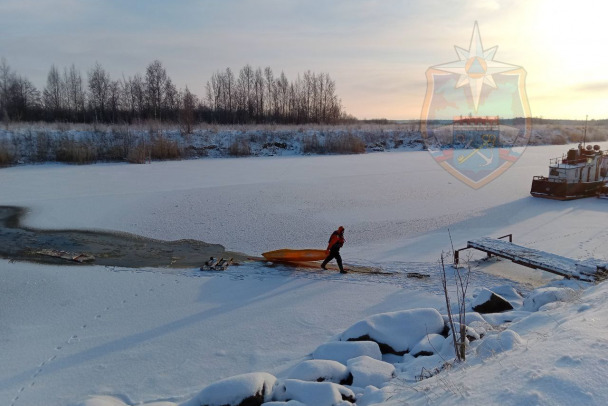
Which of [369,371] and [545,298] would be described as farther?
[545,298]

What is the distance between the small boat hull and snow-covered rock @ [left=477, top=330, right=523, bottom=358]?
1246cm

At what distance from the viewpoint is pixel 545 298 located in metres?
5.95

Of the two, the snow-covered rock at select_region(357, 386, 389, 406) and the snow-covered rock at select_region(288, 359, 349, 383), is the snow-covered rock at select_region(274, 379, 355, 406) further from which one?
the snow-covered rock at select_region(288, 359, 349, 383)

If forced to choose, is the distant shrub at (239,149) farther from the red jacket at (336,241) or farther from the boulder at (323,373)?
the boulder at (323,373)

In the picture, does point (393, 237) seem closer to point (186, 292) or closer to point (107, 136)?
point (186, 292)

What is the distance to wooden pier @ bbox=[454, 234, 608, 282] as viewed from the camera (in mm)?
7125

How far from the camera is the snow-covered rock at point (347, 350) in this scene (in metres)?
4.70

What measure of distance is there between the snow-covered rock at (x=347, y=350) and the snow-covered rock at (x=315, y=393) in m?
0.80

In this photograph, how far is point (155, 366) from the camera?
4.95 meters

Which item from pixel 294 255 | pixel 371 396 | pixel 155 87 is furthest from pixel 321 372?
pixel 155 87

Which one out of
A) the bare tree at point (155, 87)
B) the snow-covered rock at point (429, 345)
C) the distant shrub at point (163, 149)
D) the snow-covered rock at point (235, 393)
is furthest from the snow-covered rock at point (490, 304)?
the bare tree at point (155, 87)

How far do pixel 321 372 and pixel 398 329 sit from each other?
1.29 meters

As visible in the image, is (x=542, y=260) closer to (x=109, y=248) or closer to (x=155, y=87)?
(x=109, y=248)

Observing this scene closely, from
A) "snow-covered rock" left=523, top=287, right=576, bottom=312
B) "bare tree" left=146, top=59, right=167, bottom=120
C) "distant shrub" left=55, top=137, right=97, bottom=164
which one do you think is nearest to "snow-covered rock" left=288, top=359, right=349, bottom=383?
"snow-covered rock" left=523, top=287, right=576, bottom=312
